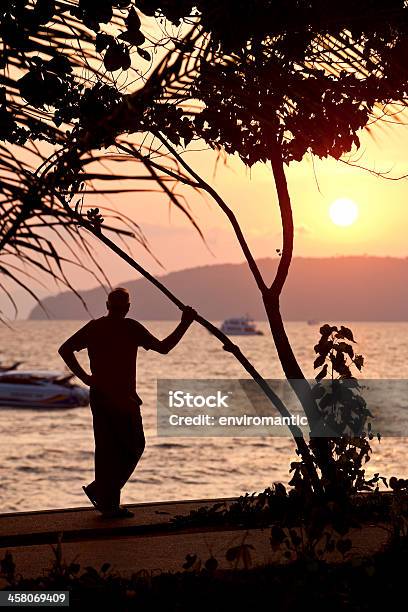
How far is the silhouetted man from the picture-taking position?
Answer: 850 cm

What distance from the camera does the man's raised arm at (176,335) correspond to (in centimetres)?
791

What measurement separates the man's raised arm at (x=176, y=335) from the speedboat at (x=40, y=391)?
Answer: 7894 centimetres

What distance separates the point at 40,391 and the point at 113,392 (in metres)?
80.4

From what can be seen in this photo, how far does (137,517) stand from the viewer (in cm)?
852

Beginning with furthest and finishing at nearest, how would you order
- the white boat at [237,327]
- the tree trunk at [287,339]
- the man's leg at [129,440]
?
1. the white boat at [237,327]
2. the tree trunk at [287,339]
3. the man's leg at [129,440]

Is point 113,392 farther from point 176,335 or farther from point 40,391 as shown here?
point 40,391

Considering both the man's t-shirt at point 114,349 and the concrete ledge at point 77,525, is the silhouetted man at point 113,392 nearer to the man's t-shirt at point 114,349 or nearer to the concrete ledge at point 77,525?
the man's t-shirt at point 114,349

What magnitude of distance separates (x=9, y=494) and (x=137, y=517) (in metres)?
47.4

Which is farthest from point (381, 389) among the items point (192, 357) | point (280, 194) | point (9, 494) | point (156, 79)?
point (156, 79)

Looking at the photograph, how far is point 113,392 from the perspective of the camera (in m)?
8.51

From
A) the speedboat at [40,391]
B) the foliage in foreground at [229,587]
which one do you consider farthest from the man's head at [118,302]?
the speedboat at [40,391]

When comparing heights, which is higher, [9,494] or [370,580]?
[370,580]

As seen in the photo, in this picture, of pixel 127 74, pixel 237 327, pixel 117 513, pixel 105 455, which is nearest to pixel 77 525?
pixel 117 513

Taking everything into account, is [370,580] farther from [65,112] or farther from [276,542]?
[65,112]
